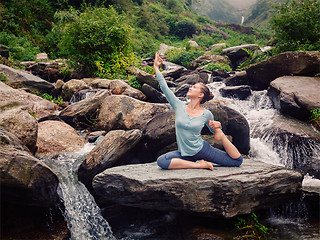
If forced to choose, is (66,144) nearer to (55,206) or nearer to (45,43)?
(55,206)

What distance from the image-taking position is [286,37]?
1198 centimetres

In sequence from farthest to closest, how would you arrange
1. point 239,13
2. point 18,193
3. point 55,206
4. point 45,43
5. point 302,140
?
point 239,13, point 45,43, point 302,140, point 55,206, point 18,193

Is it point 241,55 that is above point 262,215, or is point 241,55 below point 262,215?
above

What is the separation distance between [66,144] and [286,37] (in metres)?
11.8

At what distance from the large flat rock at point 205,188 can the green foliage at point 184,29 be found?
3789 cm

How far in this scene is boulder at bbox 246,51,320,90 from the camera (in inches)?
349

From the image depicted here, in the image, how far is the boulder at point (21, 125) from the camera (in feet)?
17.5

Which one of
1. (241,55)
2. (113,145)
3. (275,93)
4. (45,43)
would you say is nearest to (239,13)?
(241,55)

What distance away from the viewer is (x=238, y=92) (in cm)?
1059

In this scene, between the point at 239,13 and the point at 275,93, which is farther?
the point at 239,13

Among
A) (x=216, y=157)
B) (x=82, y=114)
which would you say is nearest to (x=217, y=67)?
(x=82, y=114)

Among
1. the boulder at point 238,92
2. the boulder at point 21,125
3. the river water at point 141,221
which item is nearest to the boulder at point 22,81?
the boulder at point 21,125

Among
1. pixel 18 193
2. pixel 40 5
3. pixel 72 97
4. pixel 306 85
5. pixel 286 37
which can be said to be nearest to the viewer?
pixel 18 193

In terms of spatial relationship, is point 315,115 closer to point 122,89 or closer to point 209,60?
point 122,89
